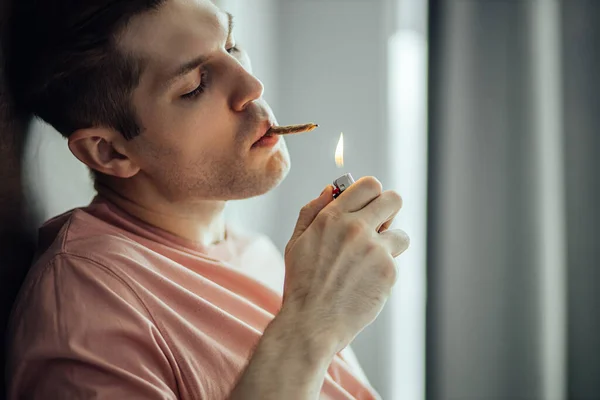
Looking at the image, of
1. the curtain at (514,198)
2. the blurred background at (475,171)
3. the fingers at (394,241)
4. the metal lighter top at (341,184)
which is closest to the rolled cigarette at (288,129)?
the metal lighter top at (341,184)

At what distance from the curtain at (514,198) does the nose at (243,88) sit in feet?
2.54

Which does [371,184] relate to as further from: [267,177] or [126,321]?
[126,321]

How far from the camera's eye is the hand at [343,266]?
85cm

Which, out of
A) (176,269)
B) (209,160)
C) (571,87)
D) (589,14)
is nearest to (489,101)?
(571,87)

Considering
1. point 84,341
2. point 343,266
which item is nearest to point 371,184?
point 343,266

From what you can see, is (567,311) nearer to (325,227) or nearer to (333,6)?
(325,227)

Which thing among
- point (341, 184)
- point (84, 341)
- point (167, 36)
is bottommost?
point (84, 341)

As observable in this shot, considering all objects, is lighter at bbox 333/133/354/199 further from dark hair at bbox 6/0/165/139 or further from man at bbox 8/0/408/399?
dark hair at bbox 6/0/165/139

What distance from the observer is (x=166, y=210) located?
1097 mm

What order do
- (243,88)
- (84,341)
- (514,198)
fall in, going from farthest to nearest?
(514,198) < (243,88) < (84,341)

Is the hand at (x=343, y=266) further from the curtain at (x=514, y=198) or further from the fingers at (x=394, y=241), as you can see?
the curtain at (x=514, y=198)

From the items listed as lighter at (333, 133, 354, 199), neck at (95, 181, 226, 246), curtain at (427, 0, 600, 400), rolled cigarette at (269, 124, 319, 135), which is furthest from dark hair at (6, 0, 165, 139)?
curtain at (427, 0, 600, 400)

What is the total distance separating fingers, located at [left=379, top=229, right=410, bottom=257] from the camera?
915mm

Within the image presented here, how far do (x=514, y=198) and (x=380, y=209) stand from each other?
81cm
